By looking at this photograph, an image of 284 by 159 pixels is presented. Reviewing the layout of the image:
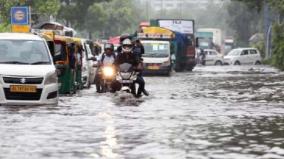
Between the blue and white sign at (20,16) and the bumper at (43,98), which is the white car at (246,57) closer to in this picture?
the blue and white sign at (20,16)

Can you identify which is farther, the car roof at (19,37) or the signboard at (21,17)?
the signboard at (21,17)

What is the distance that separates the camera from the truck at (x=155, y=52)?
3912 centimetres

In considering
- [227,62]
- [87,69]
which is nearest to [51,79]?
[87,69]

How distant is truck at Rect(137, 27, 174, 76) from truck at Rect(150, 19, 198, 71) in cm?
309

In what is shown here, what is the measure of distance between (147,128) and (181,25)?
39.4 m

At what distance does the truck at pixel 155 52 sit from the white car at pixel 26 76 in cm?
1996

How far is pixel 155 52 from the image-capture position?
39.9m

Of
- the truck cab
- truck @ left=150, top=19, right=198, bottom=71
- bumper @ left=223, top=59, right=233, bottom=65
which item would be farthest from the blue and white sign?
bumper @ left=223, top=59, right=233, bottom=65

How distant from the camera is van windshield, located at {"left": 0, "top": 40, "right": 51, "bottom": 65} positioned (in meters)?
18.7

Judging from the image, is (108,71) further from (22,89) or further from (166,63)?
(166,63)

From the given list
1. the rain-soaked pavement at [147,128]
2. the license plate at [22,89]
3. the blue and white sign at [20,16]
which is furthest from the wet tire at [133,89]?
the blue and white sign at [20,16]

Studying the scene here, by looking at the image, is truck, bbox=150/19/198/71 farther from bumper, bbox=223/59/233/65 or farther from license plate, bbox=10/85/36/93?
license plate, bbox=10/85/36/93

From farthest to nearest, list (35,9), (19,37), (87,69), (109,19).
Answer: (109,19) → (35,9) → (87,69) → (19,37)

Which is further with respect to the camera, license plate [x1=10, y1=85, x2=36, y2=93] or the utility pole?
the utility pole
